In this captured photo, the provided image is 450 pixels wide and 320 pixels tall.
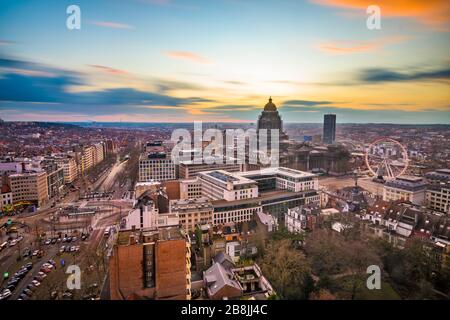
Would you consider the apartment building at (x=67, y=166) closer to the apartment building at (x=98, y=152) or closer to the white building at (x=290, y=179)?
the apartment building at (x=98, y=152)

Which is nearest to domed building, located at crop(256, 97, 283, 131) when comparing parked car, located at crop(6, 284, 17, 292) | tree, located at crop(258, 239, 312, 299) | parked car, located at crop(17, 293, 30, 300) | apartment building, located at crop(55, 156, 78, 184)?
apartment building, located at crop(55, 156, 78, 184)

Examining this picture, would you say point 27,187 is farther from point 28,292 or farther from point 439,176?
point 439,176

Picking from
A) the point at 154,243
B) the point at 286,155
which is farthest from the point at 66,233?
the point at 286,155

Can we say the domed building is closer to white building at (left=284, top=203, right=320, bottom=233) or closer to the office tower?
the office tower

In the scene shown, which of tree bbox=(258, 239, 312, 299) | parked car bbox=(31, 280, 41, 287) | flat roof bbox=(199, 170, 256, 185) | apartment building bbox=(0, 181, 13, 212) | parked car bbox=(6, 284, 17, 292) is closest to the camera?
tree bbox=(258, 239, 312, 299)

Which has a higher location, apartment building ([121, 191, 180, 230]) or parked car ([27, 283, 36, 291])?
apartment building ([121, 191, 180, 230])

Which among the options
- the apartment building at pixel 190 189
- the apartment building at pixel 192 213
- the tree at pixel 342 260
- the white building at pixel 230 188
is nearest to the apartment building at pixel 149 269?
the tree at pixel 342 260
